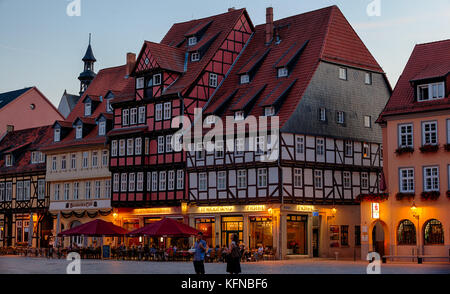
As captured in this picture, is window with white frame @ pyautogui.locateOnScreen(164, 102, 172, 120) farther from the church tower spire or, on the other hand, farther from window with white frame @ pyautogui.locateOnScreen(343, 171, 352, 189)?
the church tower spire

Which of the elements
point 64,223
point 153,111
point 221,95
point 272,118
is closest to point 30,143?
point 64,223

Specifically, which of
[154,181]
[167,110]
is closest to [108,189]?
[154,181]

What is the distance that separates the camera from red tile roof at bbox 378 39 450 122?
4231cm

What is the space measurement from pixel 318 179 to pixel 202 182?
310 inches

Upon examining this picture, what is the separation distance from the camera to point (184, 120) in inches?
2130

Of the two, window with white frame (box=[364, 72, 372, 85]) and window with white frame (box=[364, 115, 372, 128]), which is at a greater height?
window with white frame (box=[364, 72, 372, 85])

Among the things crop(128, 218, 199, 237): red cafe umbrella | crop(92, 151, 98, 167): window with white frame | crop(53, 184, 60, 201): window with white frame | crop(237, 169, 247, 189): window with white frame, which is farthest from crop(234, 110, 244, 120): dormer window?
crop(53, 184, 60, 201): window with white frame

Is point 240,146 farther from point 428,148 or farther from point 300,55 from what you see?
point 428,148

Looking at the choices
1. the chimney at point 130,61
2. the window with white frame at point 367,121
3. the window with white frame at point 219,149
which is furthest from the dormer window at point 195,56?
the window with white frame at point 367,121

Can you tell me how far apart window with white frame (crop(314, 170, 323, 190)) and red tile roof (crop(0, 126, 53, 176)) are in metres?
25.8

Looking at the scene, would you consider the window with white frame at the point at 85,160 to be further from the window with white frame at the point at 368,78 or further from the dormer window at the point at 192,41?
the window with white frame at the point at 368,78

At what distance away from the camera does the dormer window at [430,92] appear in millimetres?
42312

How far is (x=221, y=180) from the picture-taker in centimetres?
5191

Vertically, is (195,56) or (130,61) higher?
(130,61)
